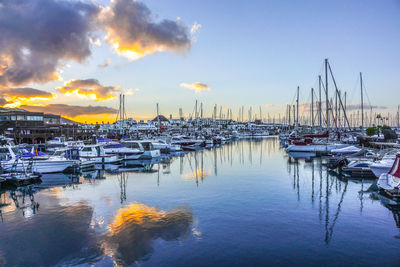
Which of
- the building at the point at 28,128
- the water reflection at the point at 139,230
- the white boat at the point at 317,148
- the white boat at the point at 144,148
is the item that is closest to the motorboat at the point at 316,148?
the white boat at the point at 317,148

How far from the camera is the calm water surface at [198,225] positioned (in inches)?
→ 427

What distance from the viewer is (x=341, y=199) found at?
19719mm

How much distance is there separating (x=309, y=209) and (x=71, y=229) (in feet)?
48.3

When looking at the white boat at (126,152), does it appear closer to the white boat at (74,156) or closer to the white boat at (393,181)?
the white boat at (74,156)

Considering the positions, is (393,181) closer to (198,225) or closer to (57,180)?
(198,225)

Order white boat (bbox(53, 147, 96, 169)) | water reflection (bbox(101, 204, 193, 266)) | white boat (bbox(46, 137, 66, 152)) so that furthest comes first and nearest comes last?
white boat (bbox(46, 137, 66, 152)) < white boat (bbox(53, 147, 96, 169)) < water reflection (bbox(101, 204, 193, 266))

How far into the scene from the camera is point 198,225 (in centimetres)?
1423

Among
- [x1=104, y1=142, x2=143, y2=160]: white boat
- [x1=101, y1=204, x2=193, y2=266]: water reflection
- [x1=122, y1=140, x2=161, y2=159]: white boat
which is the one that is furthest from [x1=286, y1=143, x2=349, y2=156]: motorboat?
[x1=101, y1=204, x2=193, y2=266]: water reflection

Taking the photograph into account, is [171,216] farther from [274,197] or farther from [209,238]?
[274,197]

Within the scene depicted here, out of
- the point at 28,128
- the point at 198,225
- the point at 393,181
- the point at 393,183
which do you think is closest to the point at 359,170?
the point at 393,181

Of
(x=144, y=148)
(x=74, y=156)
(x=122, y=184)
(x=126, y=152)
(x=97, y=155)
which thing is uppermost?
(x=74, y=156)

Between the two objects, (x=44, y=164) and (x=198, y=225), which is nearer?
(x=198, y=225)

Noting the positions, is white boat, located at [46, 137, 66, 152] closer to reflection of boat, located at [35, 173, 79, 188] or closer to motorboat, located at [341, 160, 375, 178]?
reflection of boat, located at [35, 173, 79, 188]

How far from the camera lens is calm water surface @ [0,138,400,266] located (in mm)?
10852
